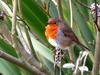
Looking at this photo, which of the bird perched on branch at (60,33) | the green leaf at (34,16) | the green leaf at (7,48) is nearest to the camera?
the bird perched on branch at (60,33)

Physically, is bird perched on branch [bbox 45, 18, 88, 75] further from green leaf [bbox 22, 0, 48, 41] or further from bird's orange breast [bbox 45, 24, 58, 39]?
green leaf [bbox 22, 0, 48, 41]

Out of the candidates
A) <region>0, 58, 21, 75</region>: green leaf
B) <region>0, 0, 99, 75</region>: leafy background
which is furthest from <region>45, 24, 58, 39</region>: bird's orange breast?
<region>0, 58, 21, 75</region>: green leaf

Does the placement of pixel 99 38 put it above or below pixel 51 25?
below

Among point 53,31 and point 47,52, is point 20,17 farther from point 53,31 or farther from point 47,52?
point 47,52

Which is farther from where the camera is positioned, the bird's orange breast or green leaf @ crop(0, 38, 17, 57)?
green leaf @ crop(0, 38, 17, 57)

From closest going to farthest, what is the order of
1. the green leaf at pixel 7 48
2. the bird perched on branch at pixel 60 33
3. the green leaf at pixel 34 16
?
the bird perched on branch at pixel 60 33, the green leaf at pixel 7 48, the green leaf at pixel 34 16

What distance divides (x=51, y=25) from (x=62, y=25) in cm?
7

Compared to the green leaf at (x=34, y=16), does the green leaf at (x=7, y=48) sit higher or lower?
lower

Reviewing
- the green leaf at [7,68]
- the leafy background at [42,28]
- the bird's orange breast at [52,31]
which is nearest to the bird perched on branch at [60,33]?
the bird's orange breast at [52,31]

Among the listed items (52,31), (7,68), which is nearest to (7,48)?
(7,68)

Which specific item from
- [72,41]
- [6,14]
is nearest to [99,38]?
[72,41]

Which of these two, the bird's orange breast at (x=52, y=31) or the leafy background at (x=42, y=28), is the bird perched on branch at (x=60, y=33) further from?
the leafy background at (x=42, y=28)

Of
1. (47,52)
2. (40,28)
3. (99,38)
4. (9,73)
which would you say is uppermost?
(40,28)

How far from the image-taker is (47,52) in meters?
1.83
